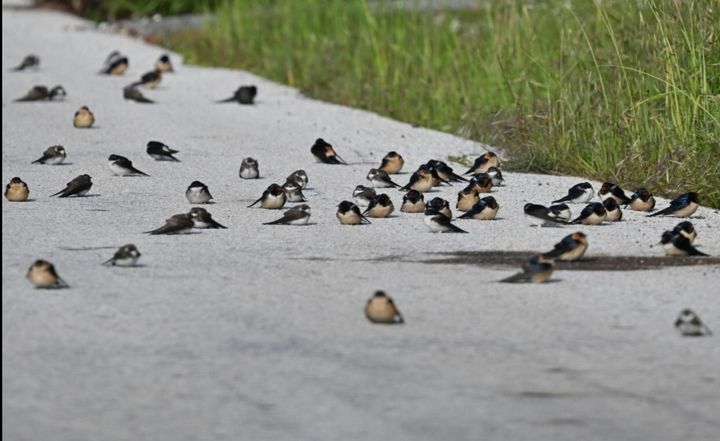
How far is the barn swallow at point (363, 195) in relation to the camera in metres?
10.6

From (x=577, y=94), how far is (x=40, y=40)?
13.9 meters

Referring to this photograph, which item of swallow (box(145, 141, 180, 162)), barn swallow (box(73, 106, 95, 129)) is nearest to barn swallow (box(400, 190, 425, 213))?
swallow (box(145, 141, 180, 162))

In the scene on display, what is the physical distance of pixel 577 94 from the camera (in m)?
11.9

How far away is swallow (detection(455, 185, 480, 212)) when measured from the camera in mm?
10211

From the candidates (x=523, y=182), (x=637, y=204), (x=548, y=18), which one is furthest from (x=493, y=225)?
(x=548, y=18)

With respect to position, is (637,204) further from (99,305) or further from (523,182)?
(99,305)

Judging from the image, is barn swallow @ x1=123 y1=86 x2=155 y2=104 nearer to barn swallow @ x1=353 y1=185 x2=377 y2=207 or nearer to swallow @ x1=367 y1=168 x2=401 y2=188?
swallow @ x1=367 y1=168 x2=401 y2=188

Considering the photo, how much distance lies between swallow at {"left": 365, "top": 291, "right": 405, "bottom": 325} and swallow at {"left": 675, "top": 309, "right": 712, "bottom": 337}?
1.21m

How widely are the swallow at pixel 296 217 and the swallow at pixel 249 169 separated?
2147 mm

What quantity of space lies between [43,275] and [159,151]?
17.6ft

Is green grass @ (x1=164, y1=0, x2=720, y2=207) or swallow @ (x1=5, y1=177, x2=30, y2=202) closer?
swallow @ (x1=5, y1=177, x2=30, y2=202)

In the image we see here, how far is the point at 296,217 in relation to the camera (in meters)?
9.60

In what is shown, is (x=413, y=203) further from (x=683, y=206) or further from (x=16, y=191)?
(x=16, y=191)

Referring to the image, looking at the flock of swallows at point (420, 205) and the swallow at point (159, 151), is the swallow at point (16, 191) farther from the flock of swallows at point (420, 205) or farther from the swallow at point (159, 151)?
the swallow at point (159, 151)
